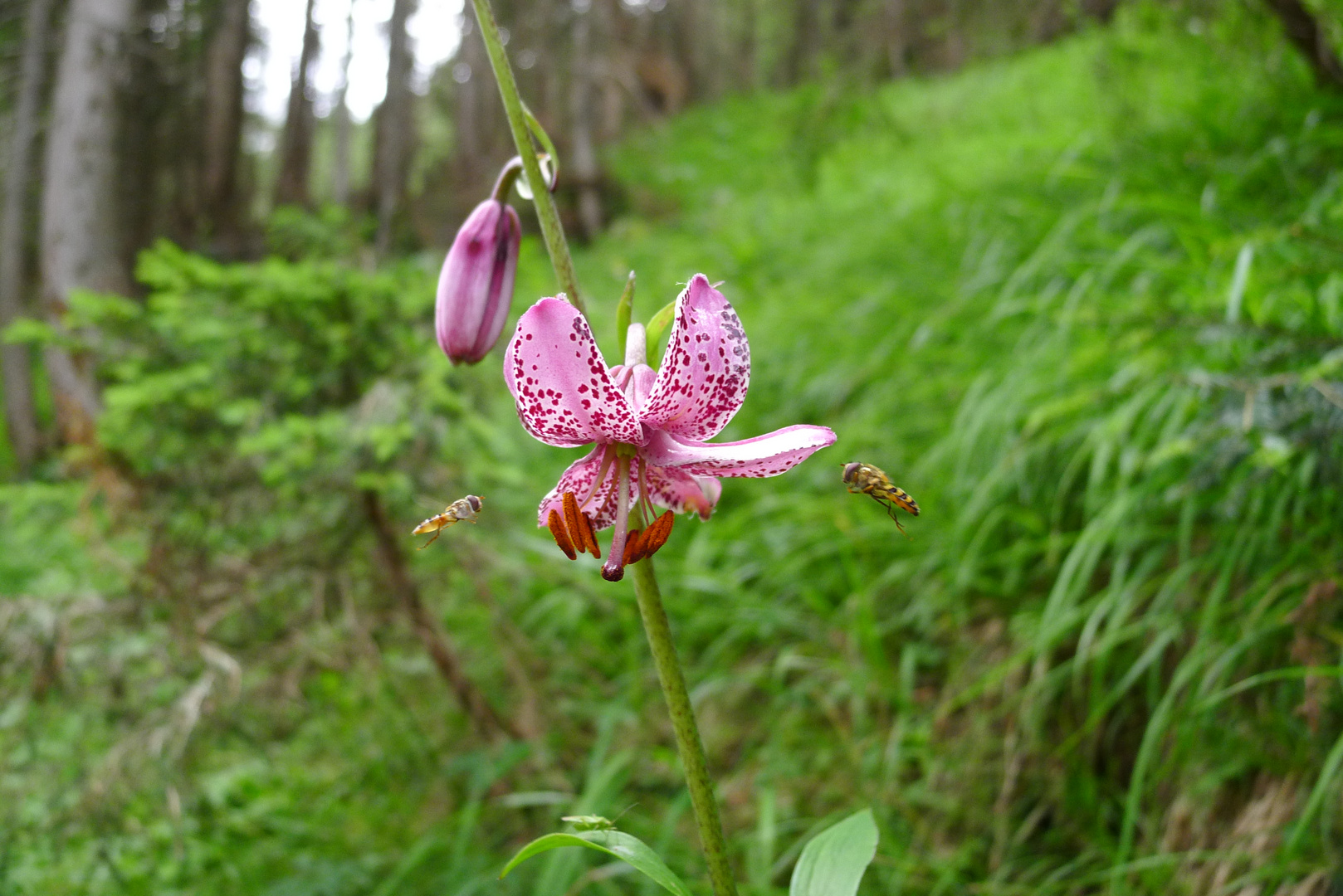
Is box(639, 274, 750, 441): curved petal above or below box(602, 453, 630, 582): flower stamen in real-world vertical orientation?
above

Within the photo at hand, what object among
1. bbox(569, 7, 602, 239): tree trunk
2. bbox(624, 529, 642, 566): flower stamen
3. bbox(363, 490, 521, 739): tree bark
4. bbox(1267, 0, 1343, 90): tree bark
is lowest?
bbox(363, 490, 521, 739): tree bark

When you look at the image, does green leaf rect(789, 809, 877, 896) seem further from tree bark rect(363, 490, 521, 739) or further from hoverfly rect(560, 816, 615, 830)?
tree bark rect(363, 490, 521, 739)

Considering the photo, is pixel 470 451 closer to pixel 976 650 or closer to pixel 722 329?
pixel 976 650

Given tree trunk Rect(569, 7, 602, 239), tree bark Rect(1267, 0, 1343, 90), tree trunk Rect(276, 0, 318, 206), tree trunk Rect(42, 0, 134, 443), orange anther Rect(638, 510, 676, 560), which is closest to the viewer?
orange anther Rect(638, 510, 676, 560)

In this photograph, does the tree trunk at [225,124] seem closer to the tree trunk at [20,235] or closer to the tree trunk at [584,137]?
the tree trunk at [20,235]

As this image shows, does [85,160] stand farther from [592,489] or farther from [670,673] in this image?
[670,673]

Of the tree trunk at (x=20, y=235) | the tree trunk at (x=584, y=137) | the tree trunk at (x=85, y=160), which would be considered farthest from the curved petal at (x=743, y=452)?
the tree trunk at (x=584, y=137)

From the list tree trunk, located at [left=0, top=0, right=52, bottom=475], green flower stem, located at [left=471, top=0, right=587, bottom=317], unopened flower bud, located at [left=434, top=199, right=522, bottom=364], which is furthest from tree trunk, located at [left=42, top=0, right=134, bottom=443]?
green flower stem, located at [left=471, top=0, right=587, bottom=317]
